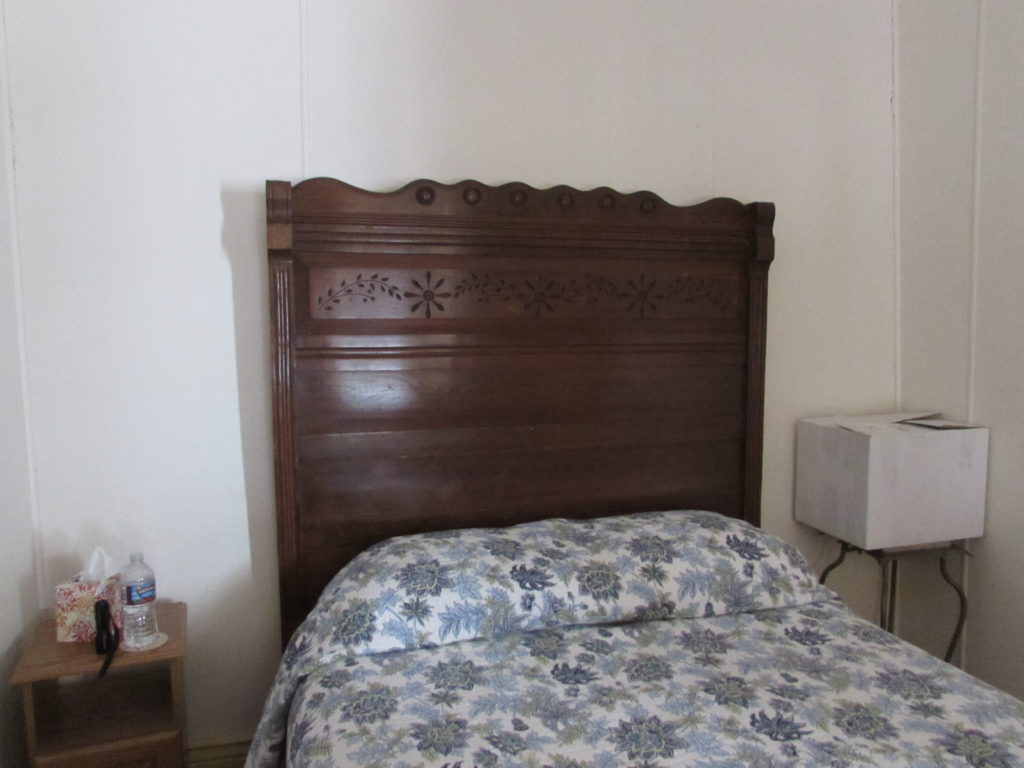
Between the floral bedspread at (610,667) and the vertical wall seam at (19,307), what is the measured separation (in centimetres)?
77

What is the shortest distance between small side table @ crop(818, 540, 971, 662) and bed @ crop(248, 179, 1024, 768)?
14.3 inches

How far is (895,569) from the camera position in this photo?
7.93ft

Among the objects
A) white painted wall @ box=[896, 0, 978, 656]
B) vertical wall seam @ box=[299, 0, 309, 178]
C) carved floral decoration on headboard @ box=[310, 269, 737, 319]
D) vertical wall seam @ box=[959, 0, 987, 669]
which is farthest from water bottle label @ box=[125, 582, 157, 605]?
vertical wall seam @ box=[959, 0, 987, 669]

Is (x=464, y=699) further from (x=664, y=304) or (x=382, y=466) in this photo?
(x=664, y=304)

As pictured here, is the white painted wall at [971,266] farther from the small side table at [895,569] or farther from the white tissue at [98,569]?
the white tissue at [98,569]

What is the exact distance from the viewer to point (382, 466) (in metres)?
2.04

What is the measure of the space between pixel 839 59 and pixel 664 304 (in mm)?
1049

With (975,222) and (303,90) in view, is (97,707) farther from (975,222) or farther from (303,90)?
(975,222)

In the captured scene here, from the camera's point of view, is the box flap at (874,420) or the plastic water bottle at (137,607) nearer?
the plastic water bottle at (137,607)

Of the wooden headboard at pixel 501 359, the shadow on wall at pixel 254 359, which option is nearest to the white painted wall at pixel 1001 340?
the wooden headboard at pixel 501 359

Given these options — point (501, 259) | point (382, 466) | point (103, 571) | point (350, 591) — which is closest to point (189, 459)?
point (103, 571)

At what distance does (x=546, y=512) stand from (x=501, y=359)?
0.48m

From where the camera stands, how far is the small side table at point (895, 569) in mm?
2234

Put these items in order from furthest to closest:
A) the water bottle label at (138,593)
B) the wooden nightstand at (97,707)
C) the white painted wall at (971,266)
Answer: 1. the white painted wall at (971,266)
2. the water bottle label at (138,593)
3. the wooden nightstand at (97,707)
